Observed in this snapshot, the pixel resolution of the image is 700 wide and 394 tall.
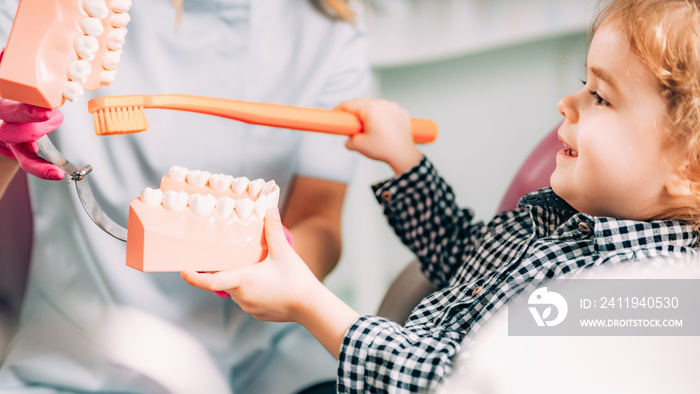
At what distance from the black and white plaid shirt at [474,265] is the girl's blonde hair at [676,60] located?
70mm

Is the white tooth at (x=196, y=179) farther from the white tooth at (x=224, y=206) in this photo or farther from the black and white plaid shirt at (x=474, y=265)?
the black and white plaid shirt at (x=474, y=265)

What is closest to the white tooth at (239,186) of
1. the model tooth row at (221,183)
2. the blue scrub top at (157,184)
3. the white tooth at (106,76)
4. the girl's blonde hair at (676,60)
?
the model tooth row at (221,183)

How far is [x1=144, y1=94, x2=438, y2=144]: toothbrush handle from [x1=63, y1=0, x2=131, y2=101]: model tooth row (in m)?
0.07

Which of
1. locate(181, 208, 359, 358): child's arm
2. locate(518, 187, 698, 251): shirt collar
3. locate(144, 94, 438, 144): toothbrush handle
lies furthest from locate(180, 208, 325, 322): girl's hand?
locate(518, 187, 698, 251): shirt collar

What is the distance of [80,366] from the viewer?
68cm

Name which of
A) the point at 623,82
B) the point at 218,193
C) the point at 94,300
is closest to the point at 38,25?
the point at 218,193

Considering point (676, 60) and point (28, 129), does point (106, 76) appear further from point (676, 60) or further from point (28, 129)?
point (676, 60)

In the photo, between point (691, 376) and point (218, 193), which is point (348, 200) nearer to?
point (218, 193)

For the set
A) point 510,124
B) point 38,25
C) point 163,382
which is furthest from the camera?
point 510,124

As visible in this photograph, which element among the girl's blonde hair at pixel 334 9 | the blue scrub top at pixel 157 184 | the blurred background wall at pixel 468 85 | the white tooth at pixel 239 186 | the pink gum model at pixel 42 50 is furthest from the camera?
the blurred background wall at pixel 468 85

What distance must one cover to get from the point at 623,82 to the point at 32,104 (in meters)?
0.50

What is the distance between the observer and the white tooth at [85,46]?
0.48m

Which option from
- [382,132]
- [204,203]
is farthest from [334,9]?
[204,203]

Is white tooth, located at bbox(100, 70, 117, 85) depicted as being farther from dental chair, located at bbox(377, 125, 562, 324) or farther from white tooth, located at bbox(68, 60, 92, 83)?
dental chair, located at bbox(377, 125, 562, 324)
